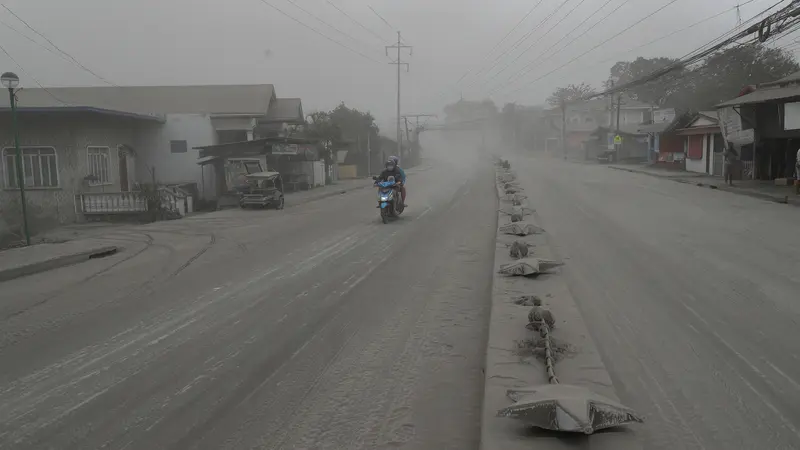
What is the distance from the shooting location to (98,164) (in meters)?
25.7

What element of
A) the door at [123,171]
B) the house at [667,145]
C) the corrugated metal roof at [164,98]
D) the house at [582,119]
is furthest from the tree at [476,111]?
the door at [123,171]

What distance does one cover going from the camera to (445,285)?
8820mm

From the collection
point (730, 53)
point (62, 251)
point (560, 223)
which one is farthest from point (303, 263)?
point (730, 53)

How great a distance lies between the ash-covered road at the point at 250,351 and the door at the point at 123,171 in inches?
697

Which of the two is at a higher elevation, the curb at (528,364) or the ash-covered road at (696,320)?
the curb at (528,364)

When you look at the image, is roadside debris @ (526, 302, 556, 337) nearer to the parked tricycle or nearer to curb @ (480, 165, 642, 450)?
curb @ (480, 165, 642, 450)

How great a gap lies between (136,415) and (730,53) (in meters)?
64.5

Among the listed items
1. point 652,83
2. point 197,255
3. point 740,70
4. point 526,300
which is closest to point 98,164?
point 197,255

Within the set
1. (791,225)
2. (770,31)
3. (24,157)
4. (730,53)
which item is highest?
(730,53)

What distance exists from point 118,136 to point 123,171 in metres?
1.57

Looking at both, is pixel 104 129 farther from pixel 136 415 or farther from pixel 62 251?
pixel 136 415

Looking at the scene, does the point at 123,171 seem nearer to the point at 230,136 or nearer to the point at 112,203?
the point at 112,203

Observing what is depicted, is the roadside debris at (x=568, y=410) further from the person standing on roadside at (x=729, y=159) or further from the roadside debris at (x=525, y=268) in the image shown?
the person standing on roadside at (x=729, y=159)

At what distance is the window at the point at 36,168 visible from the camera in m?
23.7
